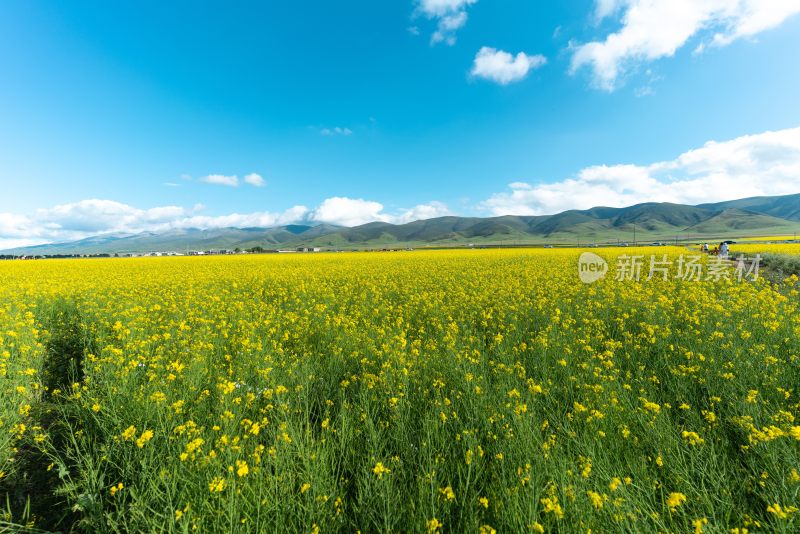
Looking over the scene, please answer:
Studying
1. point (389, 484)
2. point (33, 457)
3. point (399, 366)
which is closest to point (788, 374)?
point (399, 366)

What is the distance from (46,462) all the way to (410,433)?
4449 mm

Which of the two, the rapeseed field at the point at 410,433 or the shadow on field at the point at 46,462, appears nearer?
the rapeseed field at the point at 410,433

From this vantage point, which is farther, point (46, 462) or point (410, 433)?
point (46, 462)

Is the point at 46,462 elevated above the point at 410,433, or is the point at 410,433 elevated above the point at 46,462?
the point at 410,433

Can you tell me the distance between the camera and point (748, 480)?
112 inches

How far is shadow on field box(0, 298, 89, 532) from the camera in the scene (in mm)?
3059

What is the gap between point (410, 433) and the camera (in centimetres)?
354

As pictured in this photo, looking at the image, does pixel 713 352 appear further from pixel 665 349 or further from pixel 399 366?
pixel 399 366

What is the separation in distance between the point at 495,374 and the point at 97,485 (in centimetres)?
478

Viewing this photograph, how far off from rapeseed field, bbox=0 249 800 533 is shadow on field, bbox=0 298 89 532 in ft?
A: 0.09

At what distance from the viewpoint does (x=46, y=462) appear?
3.88 metres

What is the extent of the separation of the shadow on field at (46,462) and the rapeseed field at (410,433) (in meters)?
0.03

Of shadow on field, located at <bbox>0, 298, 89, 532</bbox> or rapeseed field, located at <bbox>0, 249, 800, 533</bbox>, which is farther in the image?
shadow on field, located at <bbox>0, 298, 89, 532</bbox>

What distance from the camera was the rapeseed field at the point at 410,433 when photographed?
2.54m
